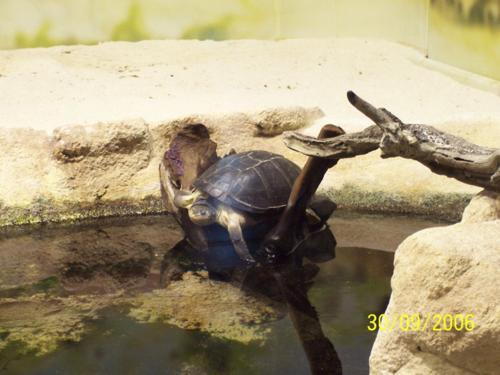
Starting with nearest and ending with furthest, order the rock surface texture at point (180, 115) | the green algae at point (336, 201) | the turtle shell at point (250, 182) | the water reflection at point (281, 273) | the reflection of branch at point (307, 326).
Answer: the reflection of branch at point (307, 326) → the water reflection at point (281, 273) → the turtle shell at point (250, 182) → the green algae at point (336, 201) → the rock surface texture at point (180, 115)

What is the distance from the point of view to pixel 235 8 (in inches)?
396

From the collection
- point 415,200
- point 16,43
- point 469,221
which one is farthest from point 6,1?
point 469,221

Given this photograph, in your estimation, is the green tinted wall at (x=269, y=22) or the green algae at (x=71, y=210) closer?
the green algae at (x=71, y=210)

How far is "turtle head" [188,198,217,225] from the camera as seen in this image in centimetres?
534

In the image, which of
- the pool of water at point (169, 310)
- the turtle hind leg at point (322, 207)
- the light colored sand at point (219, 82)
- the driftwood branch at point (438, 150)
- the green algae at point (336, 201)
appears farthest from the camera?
the light colored sand at point (219, 82)

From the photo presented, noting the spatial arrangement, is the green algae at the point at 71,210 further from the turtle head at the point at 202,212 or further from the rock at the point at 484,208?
the rock at the point at 484,208

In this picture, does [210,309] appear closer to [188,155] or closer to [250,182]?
[250,182]

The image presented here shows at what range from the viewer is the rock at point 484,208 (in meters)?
3.39

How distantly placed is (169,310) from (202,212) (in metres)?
1.05

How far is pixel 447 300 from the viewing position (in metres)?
2.74

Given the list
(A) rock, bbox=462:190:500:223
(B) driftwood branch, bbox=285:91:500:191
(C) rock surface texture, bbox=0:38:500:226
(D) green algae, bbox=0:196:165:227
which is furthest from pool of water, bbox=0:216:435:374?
(B) driftwood branch, bbox=285:91:500:191

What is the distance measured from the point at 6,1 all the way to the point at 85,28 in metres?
1.03

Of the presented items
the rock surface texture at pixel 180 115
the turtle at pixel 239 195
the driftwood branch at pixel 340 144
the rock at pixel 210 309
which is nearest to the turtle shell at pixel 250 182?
the turtle at pixel 239 195

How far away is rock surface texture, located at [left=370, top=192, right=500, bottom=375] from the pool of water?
2.26ft
